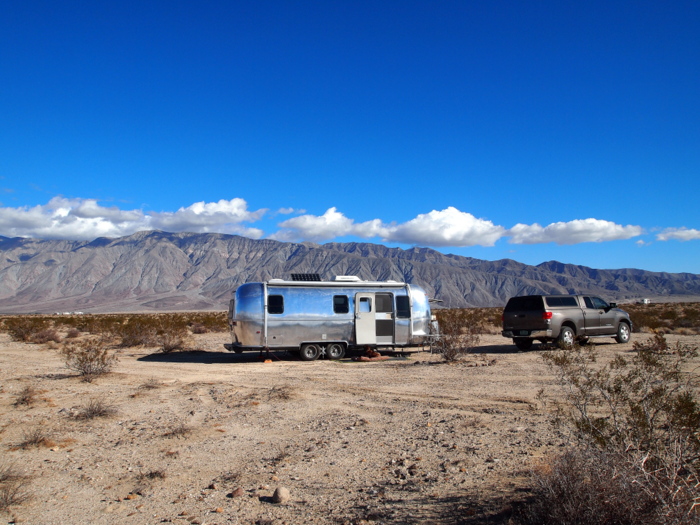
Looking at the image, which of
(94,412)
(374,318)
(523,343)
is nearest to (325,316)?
(374,318)

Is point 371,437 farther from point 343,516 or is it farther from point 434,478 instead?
point 343,516

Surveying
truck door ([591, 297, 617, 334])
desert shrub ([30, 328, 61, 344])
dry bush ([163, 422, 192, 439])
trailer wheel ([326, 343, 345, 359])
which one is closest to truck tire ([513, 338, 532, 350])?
truck door ([591, 297, 617, 334])

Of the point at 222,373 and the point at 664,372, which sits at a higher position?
the point at 664,372

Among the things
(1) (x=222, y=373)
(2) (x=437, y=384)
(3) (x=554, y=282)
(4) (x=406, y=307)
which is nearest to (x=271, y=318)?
(1) (x=222, y=373)

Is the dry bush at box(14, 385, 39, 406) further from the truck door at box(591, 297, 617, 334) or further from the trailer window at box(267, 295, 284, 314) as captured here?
the truck door at box(591, 297, 617, 334)

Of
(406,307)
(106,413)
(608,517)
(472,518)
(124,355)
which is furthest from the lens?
(124,355)

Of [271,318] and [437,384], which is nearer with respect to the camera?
[437,384]

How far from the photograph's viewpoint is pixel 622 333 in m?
19.7

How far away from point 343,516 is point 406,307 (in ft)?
41.5

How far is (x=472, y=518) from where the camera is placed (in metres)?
4.48

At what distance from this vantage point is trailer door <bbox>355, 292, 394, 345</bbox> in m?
16.7

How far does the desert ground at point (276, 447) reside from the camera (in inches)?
195

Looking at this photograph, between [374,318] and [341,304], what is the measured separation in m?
1.15

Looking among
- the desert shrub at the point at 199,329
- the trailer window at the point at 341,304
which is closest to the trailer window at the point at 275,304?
the trailer window at the point at 341,304
